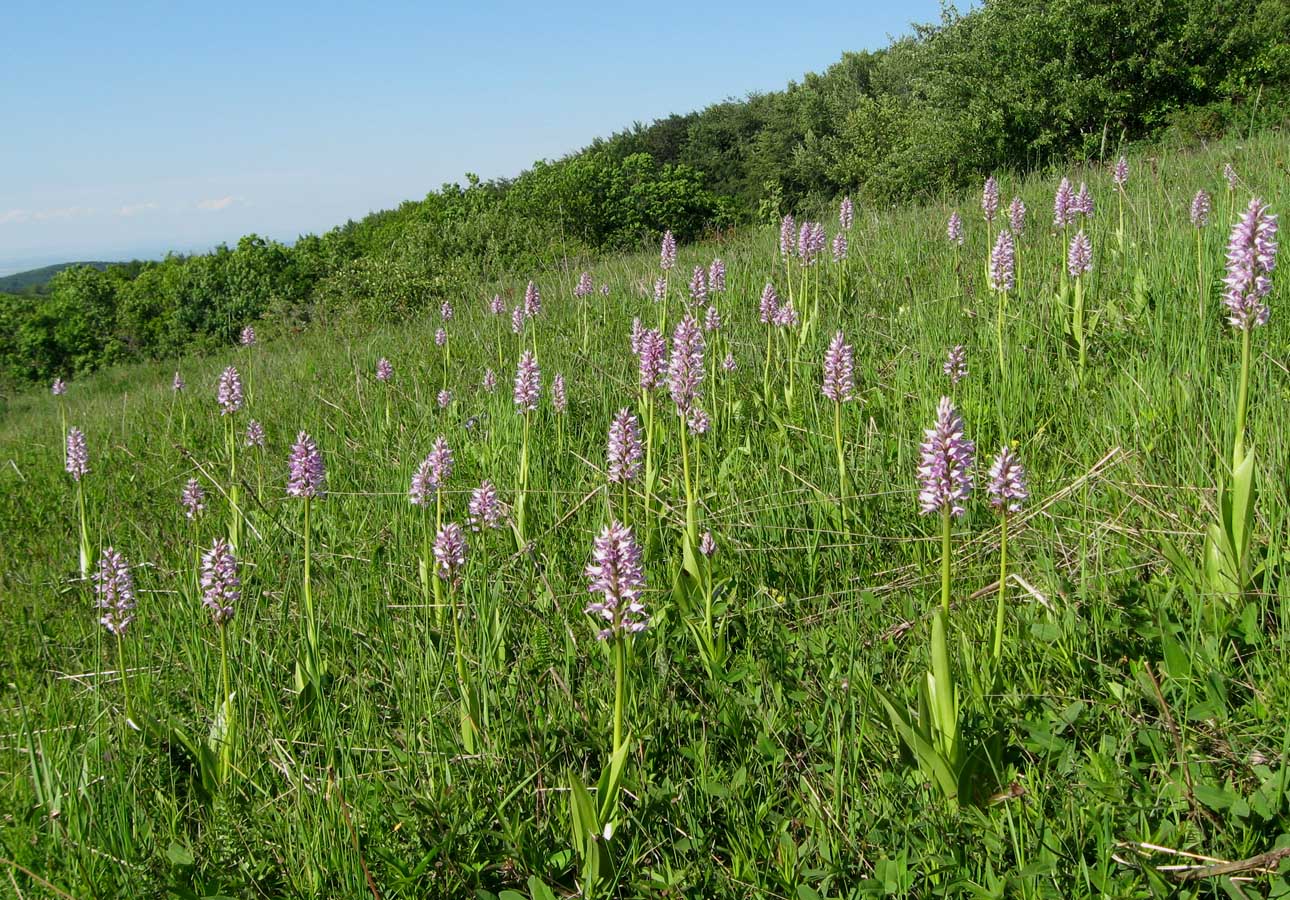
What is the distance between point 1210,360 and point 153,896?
4021 mm

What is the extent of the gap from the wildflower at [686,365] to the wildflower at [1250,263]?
1.65 meters

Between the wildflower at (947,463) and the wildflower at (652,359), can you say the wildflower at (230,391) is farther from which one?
the wildflower at (947,463)

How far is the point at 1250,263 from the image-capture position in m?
2.45

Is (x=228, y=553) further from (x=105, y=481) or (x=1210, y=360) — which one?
(x=105, y=481)

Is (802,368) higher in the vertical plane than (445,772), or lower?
higher

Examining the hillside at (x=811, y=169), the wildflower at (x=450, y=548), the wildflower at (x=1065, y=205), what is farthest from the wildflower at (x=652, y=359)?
the hillside at (x=811, y=169)

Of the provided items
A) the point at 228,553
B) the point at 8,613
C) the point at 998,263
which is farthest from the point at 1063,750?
the point at 8,613

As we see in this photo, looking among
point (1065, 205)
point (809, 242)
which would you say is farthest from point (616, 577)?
point (1065, 205)

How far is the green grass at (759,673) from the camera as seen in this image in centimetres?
187

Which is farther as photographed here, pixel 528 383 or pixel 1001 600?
pixel 528 383

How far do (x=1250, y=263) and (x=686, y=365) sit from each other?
5.72ft

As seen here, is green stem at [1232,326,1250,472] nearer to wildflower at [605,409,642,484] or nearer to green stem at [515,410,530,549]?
wildflower at [605,409,642,484]

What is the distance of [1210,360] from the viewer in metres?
3.57

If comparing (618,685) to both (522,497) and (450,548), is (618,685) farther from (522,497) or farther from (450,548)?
(522,497)
